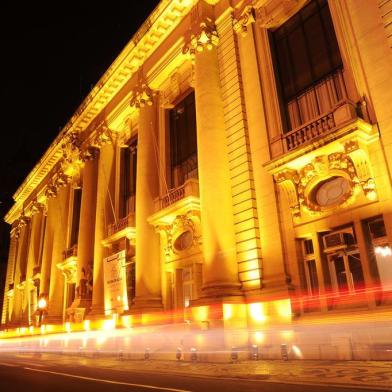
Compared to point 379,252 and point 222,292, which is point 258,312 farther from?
point 379,252

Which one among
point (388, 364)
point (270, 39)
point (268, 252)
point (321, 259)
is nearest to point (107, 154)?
point (270, 39)

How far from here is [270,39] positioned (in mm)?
17594

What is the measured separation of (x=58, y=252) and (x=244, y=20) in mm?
23270

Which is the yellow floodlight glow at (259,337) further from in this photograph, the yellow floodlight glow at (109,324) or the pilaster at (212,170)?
the yellow floodlight glow at (109,324)

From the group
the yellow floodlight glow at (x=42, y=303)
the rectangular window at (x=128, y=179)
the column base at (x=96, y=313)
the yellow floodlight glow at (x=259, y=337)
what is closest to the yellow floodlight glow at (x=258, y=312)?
the yellow floodlight glow at (x=259, y=337)

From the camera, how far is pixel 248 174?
51.0ft

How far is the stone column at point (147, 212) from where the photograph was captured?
19.3m

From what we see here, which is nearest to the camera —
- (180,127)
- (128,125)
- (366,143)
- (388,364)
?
(388,364)

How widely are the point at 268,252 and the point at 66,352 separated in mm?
11734

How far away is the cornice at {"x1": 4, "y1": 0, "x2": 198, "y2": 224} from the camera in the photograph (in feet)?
70.9

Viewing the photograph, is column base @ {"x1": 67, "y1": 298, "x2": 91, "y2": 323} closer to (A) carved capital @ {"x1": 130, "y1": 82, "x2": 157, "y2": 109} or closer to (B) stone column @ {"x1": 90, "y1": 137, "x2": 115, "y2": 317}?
(B) stone column @ {"x1": 90, "y1": 137, "x2": 115, "y2": 317}

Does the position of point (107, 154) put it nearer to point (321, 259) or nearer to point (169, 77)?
point (169, 77)

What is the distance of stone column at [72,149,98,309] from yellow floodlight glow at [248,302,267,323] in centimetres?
1447

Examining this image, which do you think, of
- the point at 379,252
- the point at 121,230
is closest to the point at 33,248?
the point at 121,230
